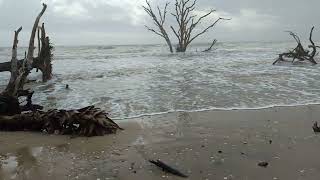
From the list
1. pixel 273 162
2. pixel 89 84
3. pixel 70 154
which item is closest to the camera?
pixel 273 162

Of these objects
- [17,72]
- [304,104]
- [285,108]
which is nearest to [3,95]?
[17,72]

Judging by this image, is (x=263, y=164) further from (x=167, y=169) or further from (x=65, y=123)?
(x=65, y=123)

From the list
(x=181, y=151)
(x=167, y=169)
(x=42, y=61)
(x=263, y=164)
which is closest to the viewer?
(x=167, y=169)

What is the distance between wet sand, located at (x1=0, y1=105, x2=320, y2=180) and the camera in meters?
4.29

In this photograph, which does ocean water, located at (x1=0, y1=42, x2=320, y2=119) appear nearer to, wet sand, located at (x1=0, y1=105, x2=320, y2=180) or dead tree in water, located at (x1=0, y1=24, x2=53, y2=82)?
dead tree in water, located at (x1=0, y1=24, x2=53, y2=82)

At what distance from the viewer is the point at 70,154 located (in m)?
5.09

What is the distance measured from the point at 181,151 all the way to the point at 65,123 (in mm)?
2025

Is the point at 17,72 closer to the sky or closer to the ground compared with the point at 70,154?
closer to the sky

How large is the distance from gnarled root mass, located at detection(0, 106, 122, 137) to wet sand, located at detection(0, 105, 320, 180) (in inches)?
7.8

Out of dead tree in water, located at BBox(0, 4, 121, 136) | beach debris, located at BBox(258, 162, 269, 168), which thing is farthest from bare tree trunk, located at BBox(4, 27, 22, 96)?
beach debris, located at BBox(258, 162, 269, 168)

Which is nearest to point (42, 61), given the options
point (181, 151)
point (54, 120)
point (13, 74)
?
point (13, 74)

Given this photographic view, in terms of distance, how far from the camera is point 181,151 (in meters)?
5.14

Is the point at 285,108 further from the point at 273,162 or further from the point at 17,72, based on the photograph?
the point at 17,72

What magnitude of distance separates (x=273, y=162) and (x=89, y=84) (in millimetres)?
8503
